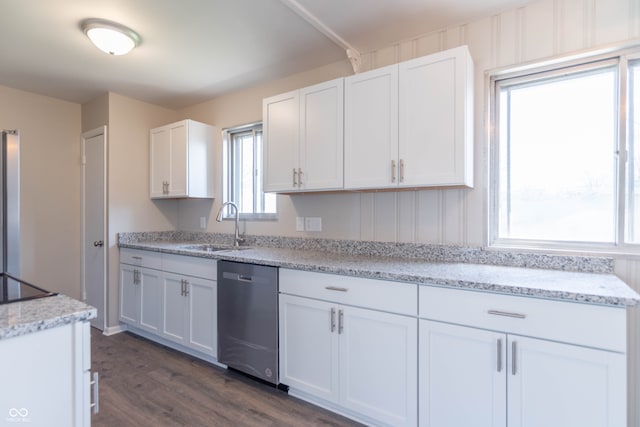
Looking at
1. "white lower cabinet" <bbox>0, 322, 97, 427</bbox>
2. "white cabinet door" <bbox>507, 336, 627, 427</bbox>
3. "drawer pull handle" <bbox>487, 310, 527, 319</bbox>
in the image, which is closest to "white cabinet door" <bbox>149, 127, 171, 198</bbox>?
"white lower cabinet" <bbox>0, 322, 97, 427</bbox>

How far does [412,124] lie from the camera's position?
77.5 inches

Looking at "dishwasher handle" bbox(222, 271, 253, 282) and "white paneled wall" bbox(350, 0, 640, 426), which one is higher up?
"white paneled wall" bbox(350, 0, 640, 426)

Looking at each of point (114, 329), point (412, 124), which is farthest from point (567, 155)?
point (114, 329)

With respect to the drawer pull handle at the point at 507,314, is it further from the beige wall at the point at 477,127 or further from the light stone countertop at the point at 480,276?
the beige wall at the point at 477,127

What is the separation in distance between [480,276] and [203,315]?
1988 mm

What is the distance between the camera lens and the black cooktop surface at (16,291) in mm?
1091

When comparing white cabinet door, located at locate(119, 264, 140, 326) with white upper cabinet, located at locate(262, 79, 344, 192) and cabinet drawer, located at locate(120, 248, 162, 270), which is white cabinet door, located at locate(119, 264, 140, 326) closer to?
cabinet drawer, located at locate(120, 248, 162, 270)

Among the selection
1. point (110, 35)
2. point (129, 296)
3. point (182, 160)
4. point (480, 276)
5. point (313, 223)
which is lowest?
point (129, 296)

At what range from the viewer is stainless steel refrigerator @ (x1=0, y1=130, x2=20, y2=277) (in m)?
1.47

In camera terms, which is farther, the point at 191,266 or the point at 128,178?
the point at 128,178

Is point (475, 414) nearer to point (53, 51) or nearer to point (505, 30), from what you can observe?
point (505, 30)

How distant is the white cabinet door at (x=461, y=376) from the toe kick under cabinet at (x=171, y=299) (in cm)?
156

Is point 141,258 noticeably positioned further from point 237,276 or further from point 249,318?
point 249,318

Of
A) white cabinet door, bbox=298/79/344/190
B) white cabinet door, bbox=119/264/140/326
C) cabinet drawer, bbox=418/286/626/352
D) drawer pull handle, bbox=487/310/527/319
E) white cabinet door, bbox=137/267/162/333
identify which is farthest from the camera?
white cabinet door, bbox=119/264/140/326
